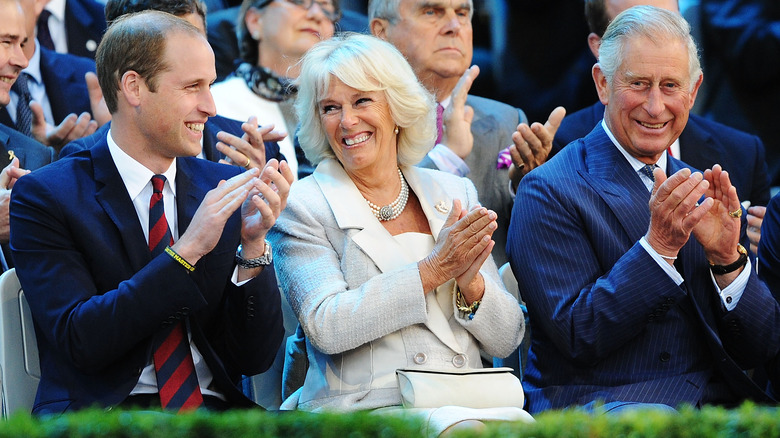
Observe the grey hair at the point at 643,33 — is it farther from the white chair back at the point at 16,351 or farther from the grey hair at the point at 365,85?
the white chair back at the point at 16,351

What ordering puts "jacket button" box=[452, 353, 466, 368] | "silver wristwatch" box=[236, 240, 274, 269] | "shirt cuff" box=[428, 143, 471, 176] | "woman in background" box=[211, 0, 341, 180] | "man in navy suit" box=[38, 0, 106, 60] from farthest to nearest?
"man in navy suit" box=[38, 0, 106, 60] → "woman in background" box=[211, 0, 341, 180] → "shirt cuff" box=[428, 143, 471, 176] → "jacket button" box=[452, 353, 466, 368] → "silver wristwatch" box=[236, 240, 274, 269]

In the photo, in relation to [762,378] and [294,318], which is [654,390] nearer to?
[762,378]

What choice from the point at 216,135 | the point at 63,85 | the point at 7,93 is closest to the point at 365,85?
the point at 216,135

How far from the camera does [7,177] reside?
3832 millimetres

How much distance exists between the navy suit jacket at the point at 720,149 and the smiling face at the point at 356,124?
123cm

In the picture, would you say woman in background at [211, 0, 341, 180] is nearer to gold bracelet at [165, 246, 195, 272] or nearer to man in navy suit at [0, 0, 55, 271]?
man in navy suit at [0, 0, 55, 271]

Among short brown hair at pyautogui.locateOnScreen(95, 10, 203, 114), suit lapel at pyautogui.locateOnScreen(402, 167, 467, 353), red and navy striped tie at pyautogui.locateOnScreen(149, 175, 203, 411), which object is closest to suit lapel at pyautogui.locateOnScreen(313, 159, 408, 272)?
suit lapel at pyautogui.locateOnScreen(402, 167, 467, 353)

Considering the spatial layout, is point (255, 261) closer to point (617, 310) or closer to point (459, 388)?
point (459, 388)

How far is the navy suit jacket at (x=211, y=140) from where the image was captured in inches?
161

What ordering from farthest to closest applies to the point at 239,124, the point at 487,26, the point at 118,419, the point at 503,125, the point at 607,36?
1. the point at 487,26
2. the point at 503,125
3. the point at 239,124
4. the point at 607,36
5. the point at 118,419

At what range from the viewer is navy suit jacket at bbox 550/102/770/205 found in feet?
15.8

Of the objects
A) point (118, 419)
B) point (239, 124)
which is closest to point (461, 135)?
point (239, 124)

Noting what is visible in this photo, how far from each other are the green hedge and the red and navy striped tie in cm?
118

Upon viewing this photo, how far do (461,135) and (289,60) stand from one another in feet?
3.43
